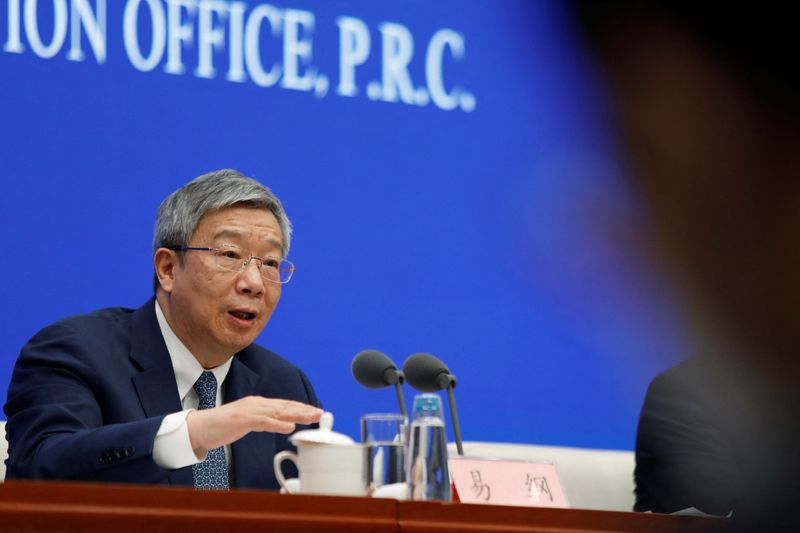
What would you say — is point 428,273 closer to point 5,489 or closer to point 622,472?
point 622,472

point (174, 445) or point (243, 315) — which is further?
point (243, 315)

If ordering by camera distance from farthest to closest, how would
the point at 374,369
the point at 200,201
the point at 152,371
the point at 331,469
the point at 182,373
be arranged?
the point at 200,201 → the point at 182,373 → the point at 152,371 → the point at 374,369 → the point at 331,469

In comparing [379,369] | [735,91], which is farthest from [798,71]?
[379,369]

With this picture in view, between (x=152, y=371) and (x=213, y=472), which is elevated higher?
(x=152, y=371)

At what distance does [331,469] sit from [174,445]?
0.34 meters

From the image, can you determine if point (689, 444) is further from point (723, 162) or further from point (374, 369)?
point (723, 162)

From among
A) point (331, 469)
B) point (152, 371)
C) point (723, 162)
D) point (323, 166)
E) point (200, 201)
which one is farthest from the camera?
point (323, 166)

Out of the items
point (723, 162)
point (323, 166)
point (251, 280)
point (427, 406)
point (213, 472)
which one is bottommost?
point (213, 472)

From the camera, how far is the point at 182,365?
235 centimetres

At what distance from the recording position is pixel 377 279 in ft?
10.5

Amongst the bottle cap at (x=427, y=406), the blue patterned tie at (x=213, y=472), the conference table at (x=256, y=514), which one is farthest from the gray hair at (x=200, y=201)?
the conference table at (x=256, y=514)

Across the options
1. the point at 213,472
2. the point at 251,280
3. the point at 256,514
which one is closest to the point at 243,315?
the point at 251,280

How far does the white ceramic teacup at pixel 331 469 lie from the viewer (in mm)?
1525

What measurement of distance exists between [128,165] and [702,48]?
8.51 feet
